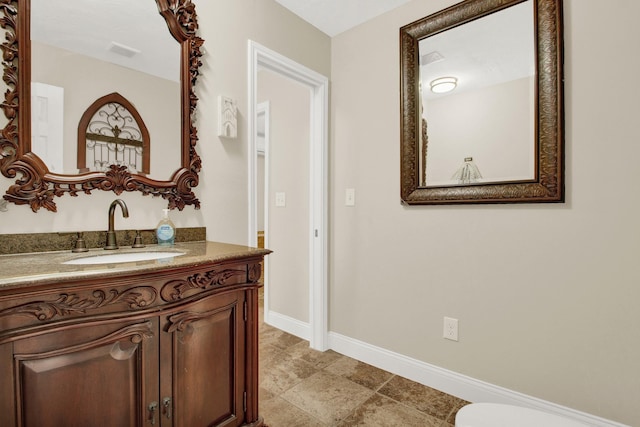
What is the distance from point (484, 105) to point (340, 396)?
180 centimetres

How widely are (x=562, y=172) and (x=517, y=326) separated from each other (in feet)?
2.62

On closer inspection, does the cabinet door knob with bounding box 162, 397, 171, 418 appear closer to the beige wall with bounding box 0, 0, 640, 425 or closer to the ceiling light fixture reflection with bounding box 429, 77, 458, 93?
the beige wall with bounding box 0, 0, 640, 425

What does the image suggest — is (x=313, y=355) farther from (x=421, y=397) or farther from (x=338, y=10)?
(x=338, y=10)

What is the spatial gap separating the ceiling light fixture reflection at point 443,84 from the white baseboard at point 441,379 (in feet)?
5.41

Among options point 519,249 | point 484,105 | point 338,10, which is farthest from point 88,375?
point 338,10

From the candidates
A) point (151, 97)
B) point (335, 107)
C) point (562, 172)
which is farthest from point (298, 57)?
point (562, 172)

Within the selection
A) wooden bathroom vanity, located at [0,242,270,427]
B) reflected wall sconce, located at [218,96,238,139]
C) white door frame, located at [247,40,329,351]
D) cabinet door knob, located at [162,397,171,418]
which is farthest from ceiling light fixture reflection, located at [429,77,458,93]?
cabinet door knob, located at [162,397,171,418]

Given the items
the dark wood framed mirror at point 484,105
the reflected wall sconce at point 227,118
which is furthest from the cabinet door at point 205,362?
the dark wood framed mirror at point 484,105

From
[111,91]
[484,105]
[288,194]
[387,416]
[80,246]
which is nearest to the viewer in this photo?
[80,246]

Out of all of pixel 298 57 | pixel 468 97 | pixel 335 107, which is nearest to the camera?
pixel 468 97

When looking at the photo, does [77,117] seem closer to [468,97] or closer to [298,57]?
[298,57]

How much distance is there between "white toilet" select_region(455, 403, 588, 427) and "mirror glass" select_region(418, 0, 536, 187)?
41.0 inches

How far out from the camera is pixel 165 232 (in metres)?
1.46

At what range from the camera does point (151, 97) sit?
4.97 feet
